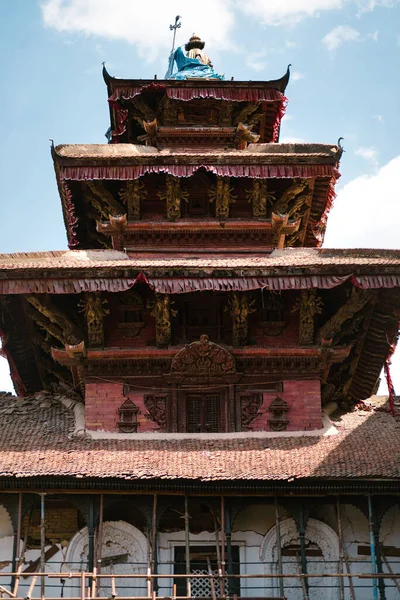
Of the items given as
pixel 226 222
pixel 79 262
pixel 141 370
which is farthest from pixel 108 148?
pixel 141 370

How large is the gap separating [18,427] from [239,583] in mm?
4088

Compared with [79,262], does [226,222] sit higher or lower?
higher

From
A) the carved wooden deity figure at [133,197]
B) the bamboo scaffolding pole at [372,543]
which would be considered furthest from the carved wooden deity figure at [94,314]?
the bamboo scaffolding pole at [372,543]

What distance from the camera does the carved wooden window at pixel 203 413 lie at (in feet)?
49.3

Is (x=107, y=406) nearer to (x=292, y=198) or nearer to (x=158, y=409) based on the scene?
(x=158, y=409)

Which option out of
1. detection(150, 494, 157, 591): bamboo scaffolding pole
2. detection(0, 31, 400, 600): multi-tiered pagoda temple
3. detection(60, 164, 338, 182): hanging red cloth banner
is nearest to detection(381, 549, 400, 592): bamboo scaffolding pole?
detection(0, 31, 400, 600): multi-tiered pagoda temple

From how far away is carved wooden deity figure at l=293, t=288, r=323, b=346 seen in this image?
49.4 feet

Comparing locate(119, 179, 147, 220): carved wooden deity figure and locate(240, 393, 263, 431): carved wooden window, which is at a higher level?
locate(119, 179, 147, 220): carved wooden deity figure

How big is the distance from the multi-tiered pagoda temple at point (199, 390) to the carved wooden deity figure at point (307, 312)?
3 cm

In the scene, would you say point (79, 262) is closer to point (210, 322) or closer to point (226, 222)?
point (210, 322)

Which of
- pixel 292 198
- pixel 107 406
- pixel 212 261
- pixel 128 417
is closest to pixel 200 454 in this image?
pixel 128 417

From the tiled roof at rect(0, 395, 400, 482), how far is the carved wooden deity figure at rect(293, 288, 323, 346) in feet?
4.69

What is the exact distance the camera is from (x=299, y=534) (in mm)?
13211

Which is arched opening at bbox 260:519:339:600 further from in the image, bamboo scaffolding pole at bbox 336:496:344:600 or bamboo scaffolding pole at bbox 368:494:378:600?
bamboo scaffolding pole at bbox 368:494:378:600
